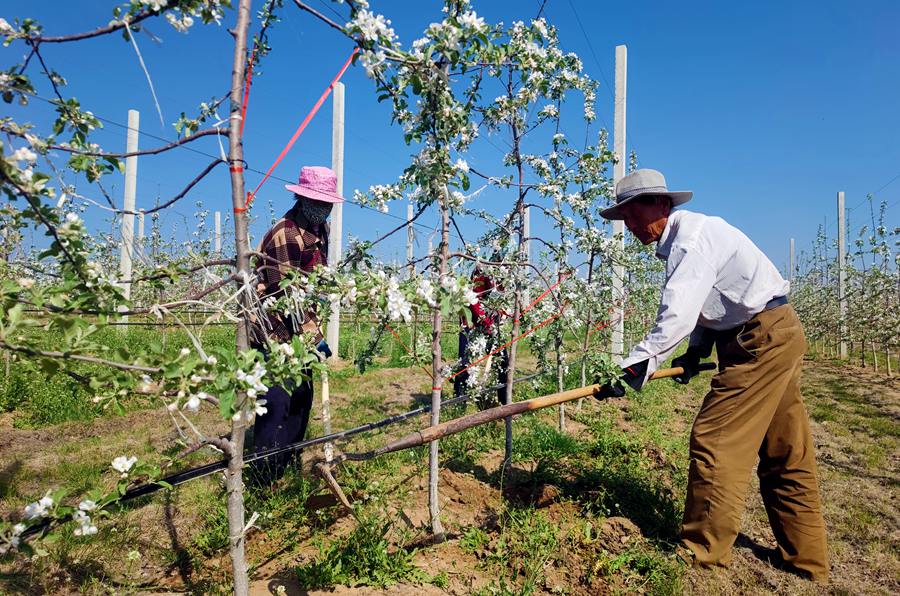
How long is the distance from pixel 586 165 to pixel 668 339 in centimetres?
232

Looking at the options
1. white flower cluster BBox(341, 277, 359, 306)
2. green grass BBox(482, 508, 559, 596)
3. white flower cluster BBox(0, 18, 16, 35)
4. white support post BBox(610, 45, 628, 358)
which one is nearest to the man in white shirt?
green grass BBox(482, 508, 559, 596)

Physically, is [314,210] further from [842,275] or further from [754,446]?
[842,275]

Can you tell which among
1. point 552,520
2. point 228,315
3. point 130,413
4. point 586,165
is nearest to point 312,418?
point 130,413

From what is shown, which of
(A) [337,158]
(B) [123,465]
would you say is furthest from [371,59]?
(A) [337,158]

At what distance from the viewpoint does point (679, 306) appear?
264 cm

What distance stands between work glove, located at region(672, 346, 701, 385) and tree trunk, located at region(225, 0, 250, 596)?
8.47 ft

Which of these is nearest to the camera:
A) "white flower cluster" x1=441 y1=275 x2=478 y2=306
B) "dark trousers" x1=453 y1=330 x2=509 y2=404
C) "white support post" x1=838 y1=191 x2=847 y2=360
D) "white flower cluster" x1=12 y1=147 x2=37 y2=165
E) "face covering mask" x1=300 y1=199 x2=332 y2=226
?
"white flower cluster" x1=12 y1=147 x2=37 y2=165

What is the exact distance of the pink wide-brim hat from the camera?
344 centimetres

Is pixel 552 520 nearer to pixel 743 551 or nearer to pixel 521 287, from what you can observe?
pixel 743 551

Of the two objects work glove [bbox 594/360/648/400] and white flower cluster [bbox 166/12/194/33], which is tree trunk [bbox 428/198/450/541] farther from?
white flower cluster [bbox 166/12/194/33]

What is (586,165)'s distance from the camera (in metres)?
4.51

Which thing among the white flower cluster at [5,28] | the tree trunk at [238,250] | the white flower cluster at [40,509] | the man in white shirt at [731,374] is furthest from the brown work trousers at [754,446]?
the white flower cluster at [5,28]

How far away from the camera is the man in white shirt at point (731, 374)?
270cm

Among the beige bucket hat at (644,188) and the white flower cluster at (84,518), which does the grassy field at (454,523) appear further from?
the beige bucket hat at (644,188)
